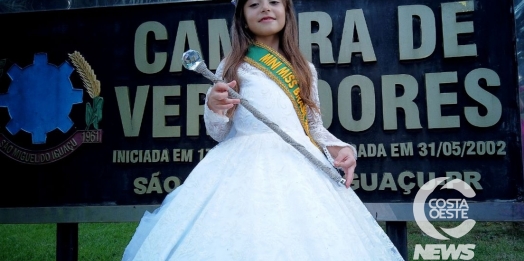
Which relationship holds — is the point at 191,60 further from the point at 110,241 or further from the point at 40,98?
the point at 110,241

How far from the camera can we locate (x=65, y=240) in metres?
3.37

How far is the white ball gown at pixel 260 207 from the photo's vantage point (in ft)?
4.12

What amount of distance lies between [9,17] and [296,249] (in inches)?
134

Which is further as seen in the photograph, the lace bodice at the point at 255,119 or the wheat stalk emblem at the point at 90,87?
the wheat stalk emblem at the point at 90,87

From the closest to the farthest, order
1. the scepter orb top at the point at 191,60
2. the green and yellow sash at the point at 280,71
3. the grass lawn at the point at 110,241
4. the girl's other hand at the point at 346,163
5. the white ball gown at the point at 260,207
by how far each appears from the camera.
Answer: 1. the white ball gown at the point at 260,207
2. the scepter orb top at the point at 191,60
3. the girl's other hand at the point at 346,163
4. the green and yellow sash at the point at 280,71
5. the grass lawn at the point at 110,241

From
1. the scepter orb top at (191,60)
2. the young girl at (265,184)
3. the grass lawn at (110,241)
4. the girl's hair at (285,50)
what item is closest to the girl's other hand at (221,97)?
the young girl at (265,184)

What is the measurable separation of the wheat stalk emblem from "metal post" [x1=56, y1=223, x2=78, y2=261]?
79cm

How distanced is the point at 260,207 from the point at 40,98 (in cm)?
270

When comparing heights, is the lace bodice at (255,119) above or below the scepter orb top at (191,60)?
below

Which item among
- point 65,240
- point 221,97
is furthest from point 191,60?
point 65,240

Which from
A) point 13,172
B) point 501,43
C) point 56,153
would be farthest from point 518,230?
point 13,172

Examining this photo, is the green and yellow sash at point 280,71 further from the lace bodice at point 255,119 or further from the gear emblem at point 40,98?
the gear emblem at point 40,98

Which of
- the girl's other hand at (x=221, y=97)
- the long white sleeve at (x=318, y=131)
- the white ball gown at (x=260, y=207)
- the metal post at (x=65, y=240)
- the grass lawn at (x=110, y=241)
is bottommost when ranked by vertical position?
the grass lawn at (x=110, y=241)

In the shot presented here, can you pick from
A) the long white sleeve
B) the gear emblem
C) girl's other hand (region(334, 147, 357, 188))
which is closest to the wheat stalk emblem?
the gear emblem
